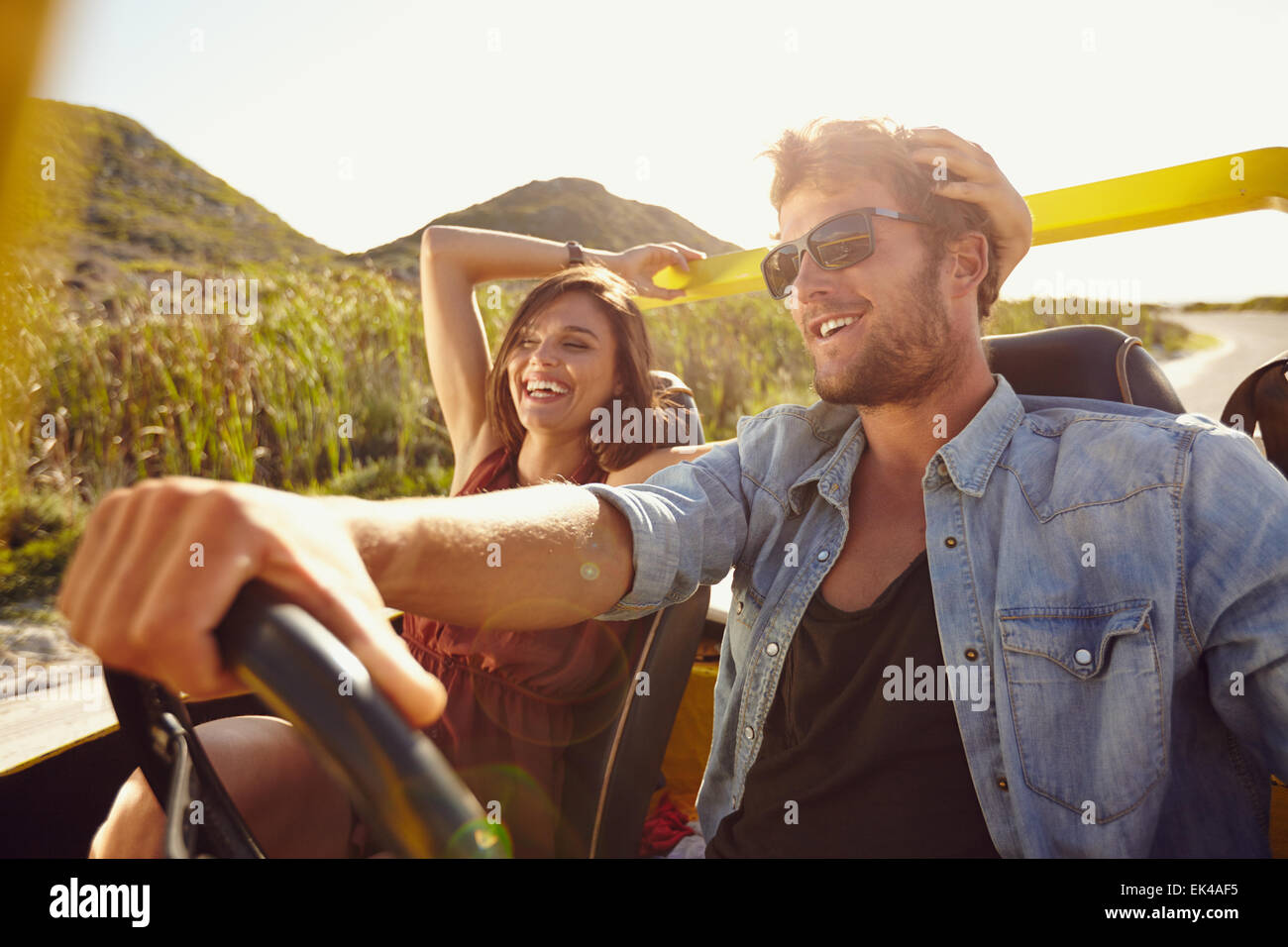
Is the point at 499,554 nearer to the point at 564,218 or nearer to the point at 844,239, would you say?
the point at 844,239

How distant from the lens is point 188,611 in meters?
0.49

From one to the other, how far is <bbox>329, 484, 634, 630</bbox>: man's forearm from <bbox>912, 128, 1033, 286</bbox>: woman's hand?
99 cm

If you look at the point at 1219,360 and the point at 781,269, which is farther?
the point at 1219,360

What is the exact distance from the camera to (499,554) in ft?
3.76

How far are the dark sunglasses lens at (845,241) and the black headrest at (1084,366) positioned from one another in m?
0.45

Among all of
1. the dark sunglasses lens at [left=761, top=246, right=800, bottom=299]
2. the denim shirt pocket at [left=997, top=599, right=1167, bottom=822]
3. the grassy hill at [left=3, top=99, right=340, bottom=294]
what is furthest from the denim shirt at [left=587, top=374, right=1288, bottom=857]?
the grassy hill at [left=3, top=99, right=340, bottom=294]

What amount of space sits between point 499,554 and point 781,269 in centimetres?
95

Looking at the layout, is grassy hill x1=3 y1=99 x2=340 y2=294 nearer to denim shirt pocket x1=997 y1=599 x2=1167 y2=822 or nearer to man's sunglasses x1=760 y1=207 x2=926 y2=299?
man's sunglasses x1=760 y1=207 x2=926 y2=299

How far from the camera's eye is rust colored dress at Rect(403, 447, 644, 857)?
66.2 inches

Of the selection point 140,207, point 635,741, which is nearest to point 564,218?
point 140,207

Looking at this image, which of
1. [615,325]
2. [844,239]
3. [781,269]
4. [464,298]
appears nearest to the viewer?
[844,239]

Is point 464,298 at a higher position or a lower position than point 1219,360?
lower

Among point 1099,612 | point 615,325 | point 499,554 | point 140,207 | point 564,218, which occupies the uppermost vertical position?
point 140,207
